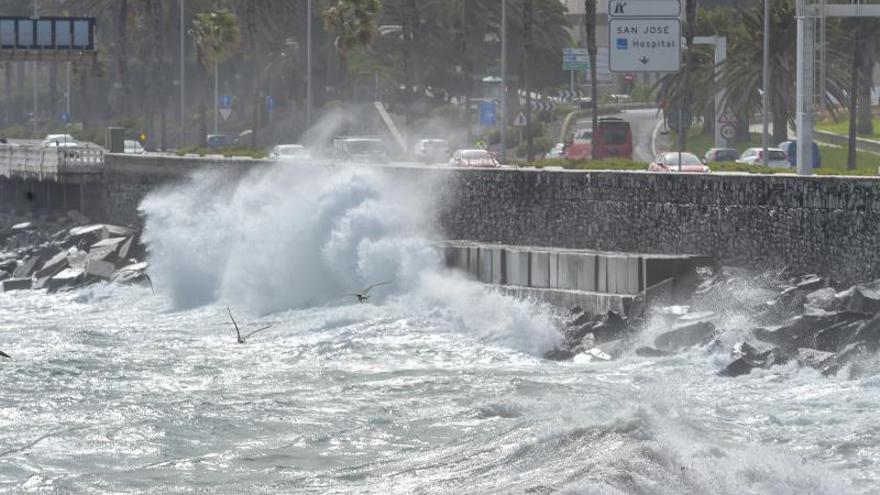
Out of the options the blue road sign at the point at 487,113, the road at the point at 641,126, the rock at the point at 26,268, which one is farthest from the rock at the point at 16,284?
the road at the point at 641,126

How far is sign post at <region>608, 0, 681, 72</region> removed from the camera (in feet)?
149

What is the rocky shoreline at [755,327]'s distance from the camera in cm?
2589

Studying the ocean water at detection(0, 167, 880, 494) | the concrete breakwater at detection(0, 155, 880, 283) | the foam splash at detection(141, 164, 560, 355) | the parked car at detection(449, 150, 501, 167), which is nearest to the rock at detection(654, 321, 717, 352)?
the ocean water at detection(0, 167, 880, 494)

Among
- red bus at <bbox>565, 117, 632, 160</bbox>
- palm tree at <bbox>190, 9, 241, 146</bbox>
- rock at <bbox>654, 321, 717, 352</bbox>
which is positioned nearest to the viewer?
rock at <bbox>654, 321, 717, 352</bbox>

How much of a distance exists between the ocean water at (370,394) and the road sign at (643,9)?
813 centimetres

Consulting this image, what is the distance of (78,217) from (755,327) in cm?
3284

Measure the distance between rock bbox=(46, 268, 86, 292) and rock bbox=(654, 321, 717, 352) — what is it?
23.2 meters

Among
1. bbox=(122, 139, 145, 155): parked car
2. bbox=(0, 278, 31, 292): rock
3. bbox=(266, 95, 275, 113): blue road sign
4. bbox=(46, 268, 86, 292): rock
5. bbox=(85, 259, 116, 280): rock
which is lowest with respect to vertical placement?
bbox=(0, 278, 31, 292): rock

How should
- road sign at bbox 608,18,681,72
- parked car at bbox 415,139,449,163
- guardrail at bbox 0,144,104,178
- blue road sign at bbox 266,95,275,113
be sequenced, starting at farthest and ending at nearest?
1. blue road sign at bbox 266,95,275,113
2. parked car at bbox 415,139,449,163
3. guardrail at bbox 0,144,104,178
4. road sign at bbox 608,18,681,72

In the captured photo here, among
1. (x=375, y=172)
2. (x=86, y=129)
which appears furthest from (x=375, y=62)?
(x=375, y=172)

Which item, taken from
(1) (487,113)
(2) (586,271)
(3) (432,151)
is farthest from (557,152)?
(2) (586,271)

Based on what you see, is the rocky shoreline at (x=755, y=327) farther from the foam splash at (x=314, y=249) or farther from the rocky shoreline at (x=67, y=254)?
the rocky shoreline at (x=67, y=254)

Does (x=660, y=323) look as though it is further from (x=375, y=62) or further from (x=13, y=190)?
(x=375, y=62)

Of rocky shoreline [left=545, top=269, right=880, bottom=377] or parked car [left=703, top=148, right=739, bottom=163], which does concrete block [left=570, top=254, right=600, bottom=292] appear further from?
parked car [left=703, top=148, right=739, bottom=163]
